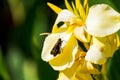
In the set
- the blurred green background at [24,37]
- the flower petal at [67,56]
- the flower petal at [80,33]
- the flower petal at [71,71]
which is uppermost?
the flower petal at [80,33]

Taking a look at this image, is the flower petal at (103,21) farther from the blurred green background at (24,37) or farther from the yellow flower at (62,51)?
the blurred green background at (24,37)

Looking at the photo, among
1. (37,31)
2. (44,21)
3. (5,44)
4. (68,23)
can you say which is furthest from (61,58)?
(5,44)

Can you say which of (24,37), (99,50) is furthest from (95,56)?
(24,37)

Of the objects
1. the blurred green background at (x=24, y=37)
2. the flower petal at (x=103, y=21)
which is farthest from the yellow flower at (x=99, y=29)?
the blurred green background at (x=24, y=37)

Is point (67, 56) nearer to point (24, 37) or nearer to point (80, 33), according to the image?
point (80, 33)

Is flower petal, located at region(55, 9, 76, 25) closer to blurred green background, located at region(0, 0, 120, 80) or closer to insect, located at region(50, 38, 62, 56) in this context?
insect, located at region(50, 38, 62, 56)

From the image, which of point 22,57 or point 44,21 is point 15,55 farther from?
point 44,21

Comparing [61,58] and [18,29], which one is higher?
[61,58]
